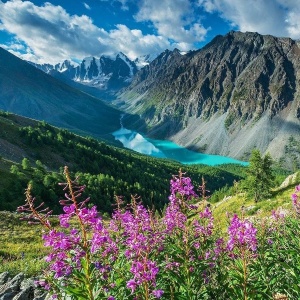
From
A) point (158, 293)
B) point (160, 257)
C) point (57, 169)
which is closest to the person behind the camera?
point (158, 293)

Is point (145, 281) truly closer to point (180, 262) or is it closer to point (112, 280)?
point (112, 280)

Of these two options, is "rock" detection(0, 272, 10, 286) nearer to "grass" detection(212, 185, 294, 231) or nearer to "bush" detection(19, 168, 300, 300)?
"bush" detection(19, 168, 300, 300)

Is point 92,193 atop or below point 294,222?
below

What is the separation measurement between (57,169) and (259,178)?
9305cm

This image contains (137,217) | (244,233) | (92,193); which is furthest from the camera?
(92,193)

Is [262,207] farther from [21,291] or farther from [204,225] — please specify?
[204,225]

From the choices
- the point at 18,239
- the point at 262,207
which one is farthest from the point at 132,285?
the point at 262,207

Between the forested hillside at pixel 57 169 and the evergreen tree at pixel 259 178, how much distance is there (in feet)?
129

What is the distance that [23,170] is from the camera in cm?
8512

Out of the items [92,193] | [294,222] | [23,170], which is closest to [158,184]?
[92,193]

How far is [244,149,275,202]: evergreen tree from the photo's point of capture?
54681 mm

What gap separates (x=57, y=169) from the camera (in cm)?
12638

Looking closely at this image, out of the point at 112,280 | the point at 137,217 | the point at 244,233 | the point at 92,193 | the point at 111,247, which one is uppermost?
the point at 244,233

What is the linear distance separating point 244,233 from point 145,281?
2108 mm
